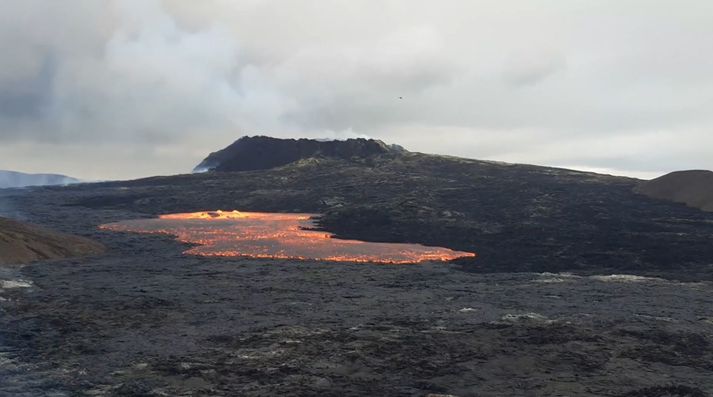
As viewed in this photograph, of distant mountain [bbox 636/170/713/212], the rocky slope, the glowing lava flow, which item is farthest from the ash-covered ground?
distant mountain [bbox 636/170/713/212]

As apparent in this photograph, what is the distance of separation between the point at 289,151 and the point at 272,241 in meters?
79.1

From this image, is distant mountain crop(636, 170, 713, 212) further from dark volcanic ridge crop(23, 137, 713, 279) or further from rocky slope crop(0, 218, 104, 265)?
rocky slope crop(0, 218, 104, 265)

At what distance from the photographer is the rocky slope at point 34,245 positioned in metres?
24.2

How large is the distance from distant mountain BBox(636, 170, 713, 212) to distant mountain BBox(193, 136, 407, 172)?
167 feet

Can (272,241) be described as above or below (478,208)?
below

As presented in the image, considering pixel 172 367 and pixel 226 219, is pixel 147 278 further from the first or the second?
pixel 226 219

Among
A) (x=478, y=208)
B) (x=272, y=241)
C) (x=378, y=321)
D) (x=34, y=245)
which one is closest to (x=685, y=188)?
(x=478, y=208)

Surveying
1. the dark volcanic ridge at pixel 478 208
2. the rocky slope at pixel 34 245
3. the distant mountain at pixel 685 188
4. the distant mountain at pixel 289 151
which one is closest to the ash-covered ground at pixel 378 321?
the dark volcanic ridge at pixel 478 208

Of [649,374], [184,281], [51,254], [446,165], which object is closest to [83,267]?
[51,254]

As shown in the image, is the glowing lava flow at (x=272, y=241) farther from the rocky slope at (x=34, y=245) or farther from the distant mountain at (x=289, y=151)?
the distant mountain at (x=289, y=151)

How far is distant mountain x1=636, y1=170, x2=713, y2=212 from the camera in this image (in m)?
48.8

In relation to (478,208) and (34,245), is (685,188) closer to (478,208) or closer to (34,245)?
(478,208)

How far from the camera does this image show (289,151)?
11194 centimetres

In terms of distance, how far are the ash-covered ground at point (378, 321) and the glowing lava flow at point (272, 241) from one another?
219 centimetres
